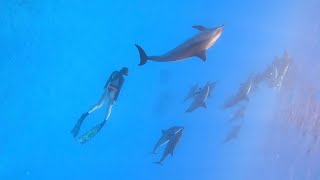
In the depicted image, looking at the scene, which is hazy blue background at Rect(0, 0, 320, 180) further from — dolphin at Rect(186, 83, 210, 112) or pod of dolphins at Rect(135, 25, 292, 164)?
dolphin at Rect(186, 83, 210, 112)

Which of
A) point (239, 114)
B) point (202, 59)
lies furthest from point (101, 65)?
point (202, 59)

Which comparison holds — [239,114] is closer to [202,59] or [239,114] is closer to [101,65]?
[101,65]

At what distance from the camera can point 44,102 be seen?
1931 cm

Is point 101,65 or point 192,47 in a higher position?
point 101,65

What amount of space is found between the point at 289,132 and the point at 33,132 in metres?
16.1

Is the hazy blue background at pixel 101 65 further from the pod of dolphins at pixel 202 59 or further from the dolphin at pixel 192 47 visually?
the dolphin at pixel 192 47

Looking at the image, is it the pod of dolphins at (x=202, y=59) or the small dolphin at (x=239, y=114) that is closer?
the pod of dolphins at (x=202, y=59)

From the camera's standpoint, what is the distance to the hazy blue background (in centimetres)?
1870

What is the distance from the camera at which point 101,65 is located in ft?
62.8

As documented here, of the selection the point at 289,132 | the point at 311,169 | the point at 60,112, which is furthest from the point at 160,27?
the point at 311,169

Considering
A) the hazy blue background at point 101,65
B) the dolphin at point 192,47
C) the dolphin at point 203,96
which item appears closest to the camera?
the dolphin at point 192,47

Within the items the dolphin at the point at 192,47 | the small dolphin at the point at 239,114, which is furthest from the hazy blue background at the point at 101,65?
the dolphin at the point at 192,47

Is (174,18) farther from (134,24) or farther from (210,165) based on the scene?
(210,165)

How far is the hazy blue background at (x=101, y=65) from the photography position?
1870 centimetres
